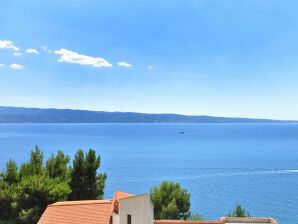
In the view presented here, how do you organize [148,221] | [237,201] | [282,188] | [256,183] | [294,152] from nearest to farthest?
[148,221] < [237,201] < [282,188] < [256,183] < [294,152]

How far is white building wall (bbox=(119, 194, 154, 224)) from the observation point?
17359mm

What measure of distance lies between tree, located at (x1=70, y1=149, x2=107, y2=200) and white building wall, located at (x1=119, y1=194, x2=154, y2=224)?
11.0 meters

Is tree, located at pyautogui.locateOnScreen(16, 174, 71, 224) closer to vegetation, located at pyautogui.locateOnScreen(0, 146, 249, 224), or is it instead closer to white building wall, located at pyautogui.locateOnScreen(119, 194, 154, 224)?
vegetation, located at pyautogui.locateOnScreen(0, 146, 249, 224)

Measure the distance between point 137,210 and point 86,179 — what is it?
12.3m

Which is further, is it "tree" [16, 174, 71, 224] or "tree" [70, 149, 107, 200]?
"tree" [70, 149, 107, 200]

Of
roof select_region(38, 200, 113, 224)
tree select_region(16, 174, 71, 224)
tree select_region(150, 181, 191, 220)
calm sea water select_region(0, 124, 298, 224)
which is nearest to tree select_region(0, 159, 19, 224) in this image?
tree select_region(16, 174, 71, 224)

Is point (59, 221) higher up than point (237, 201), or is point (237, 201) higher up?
point (59, 221)

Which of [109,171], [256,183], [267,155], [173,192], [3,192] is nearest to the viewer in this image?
[3,192]

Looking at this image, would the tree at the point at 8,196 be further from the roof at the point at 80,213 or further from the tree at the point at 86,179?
the roof at the point at 80,213

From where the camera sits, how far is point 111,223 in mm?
17547

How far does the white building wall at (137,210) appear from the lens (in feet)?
57.0

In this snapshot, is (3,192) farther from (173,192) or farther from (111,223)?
(173,192)

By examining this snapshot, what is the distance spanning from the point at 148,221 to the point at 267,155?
111 metres

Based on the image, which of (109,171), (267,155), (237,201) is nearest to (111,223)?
(237,201)
